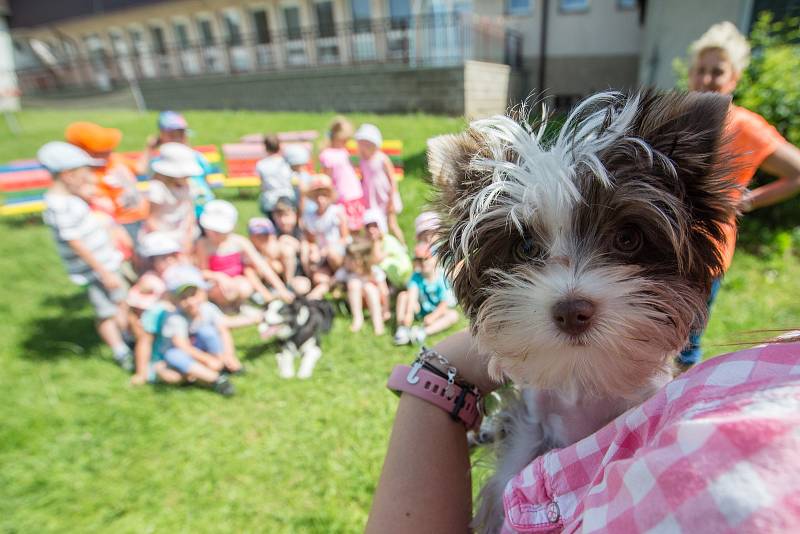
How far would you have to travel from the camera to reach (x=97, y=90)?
30.9m

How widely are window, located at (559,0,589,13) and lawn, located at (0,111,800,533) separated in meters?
17.0

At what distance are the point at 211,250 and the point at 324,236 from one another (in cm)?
164

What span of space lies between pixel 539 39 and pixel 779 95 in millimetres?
16724

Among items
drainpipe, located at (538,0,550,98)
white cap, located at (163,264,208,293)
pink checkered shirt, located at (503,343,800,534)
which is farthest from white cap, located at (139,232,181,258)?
drainpipe, located at (538,0,550,98)

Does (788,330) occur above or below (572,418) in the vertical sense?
above

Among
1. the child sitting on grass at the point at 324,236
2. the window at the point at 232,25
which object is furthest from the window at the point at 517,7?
the child sitting on grass at the point at 324,236

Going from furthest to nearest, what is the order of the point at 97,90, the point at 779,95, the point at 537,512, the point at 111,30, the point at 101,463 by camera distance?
the point at 111,30 → the point at 97,90 → the point at 779,95 → the point at 101,463 → the point at 537,512

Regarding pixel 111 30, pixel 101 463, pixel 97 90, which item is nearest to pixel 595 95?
pixel 101 463

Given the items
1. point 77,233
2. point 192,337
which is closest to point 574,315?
point 192,337

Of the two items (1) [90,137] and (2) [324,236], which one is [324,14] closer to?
(1) [90,137]

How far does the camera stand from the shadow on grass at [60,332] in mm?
5727

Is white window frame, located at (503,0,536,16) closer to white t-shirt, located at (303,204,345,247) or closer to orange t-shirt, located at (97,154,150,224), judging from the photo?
white t-shirt, located at (303,204,345,247)

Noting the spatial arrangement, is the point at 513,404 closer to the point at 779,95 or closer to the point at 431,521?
the point at 431,521

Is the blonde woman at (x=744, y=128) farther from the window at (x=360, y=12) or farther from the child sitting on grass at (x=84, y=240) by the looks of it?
the window at (x=360, y=12)
